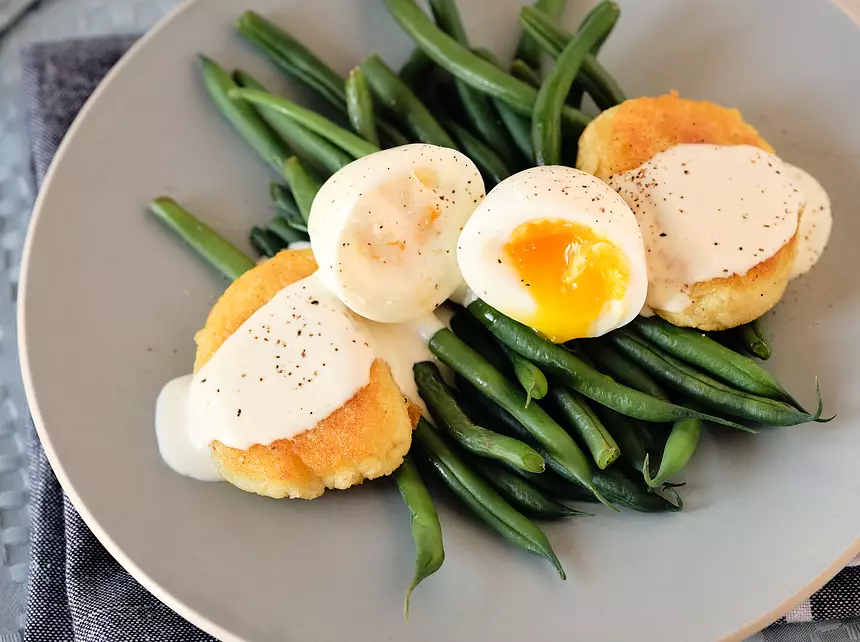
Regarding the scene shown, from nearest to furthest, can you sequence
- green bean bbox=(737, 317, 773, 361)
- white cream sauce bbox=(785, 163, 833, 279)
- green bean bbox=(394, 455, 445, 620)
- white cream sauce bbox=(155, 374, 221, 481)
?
green bean bbox=(394, 455, 445, 620) < white cream sauce bbox=(155, 374, 221, 481) < green bean bbox=(737, 317, 773, 361) < white cream sauce bbox=(785, 163, 833, 279)

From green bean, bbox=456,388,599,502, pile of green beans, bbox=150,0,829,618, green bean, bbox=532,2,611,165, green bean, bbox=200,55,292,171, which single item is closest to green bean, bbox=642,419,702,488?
pile of green beans, bbox=150,0,829,618

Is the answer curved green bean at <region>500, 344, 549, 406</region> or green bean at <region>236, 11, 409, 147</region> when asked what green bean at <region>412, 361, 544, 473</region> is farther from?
green bean at <region>236, 11, 409, 147</region>

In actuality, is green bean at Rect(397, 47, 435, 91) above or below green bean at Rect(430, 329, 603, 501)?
above

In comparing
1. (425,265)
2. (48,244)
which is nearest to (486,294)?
(425,265)

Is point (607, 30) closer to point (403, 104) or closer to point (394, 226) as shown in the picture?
point (403, 104)

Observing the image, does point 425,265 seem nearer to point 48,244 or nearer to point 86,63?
point 48,244

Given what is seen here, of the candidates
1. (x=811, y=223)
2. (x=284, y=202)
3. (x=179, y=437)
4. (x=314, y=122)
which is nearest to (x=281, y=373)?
(x=179, y=437)

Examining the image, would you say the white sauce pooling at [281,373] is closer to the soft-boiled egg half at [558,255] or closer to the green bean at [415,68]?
the soft-boiled egg half at [558,255]

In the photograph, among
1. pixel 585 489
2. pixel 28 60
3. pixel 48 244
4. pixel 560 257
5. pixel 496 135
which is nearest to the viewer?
pixel 560 257
